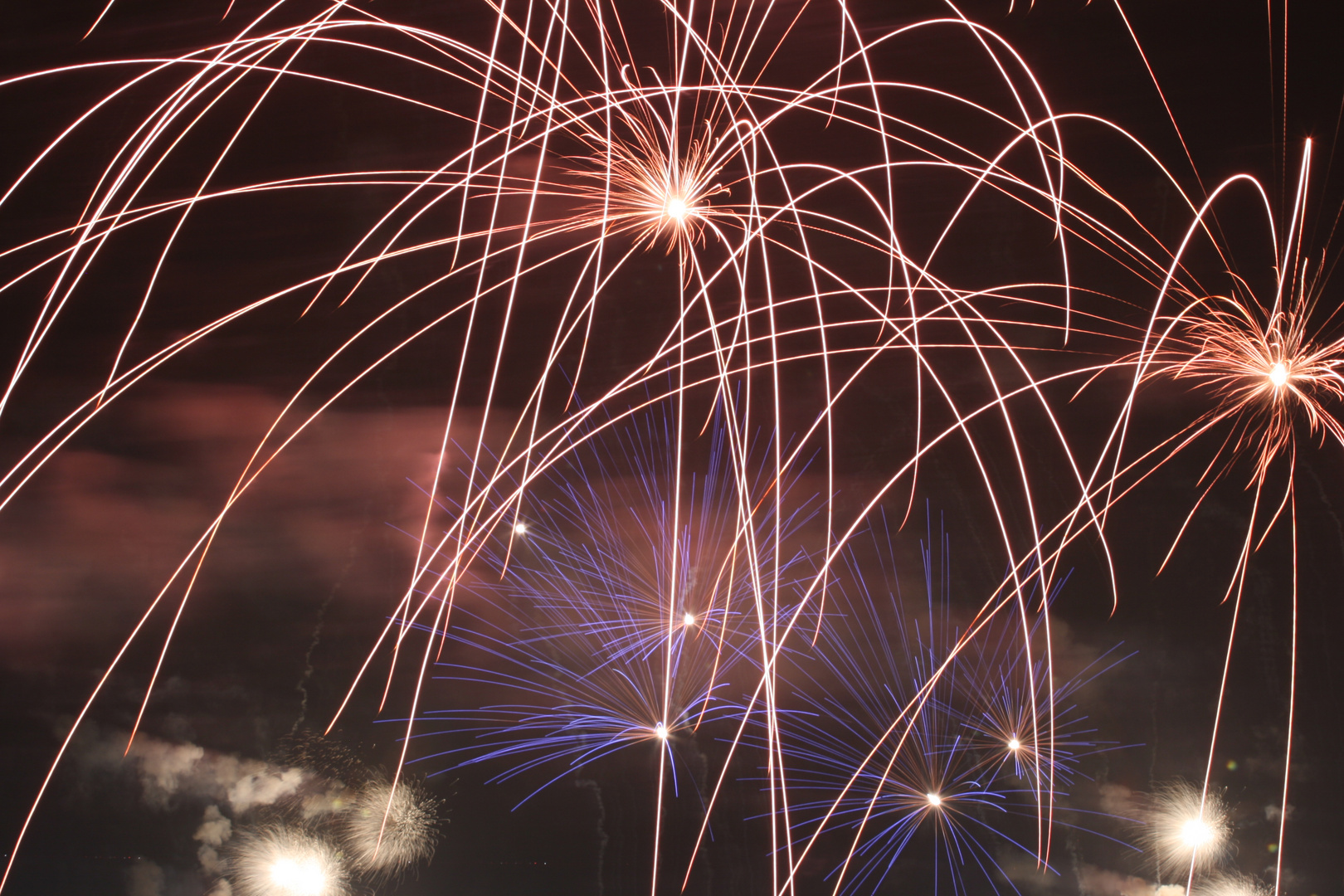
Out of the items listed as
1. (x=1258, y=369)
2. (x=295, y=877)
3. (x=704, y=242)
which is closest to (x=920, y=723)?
(x=1258, y=369)

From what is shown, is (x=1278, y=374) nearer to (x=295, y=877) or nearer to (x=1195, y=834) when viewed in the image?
(x=1195, y=834)

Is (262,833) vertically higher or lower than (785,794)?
lower

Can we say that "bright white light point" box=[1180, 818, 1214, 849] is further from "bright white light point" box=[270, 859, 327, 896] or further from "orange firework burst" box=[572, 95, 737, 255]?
"bright white light point" box=[270, 859, 327, 896]

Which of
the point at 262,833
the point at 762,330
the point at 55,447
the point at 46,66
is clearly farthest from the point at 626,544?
the point at 46,66

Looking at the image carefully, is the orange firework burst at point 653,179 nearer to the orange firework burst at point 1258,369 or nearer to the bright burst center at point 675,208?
the bright burst center at point 675,208

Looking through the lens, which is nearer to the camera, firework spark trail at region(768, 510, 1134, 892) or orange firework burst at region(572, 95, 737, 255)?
firework spark trail at region(768, 510, 1134, 892)

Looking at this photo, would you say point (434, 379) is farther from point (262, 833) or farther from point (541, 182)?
point (262, 833)

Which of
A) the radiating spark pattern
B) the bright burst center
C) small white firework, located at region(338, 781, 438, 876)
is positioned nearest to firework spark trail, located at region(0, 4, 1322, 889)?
the bright burst center
